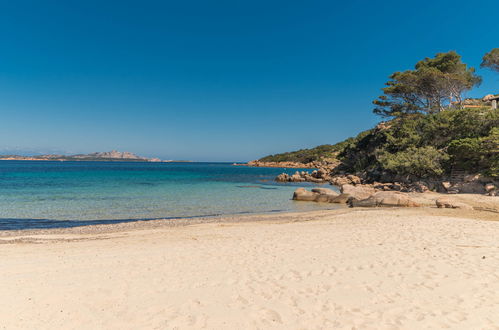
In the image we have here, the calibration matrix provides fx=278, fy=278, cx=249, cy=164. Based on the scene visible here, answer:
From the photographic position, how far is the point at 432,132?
3216 centimetres

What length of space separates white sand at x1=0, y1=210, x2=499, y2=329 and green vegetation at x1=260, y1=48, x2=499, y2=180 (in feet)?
57.1

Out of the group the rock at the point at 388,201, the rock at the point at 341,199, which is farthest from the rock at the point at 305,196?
the rock at the point at 388,201

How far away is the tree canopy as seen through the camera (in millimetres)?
38875

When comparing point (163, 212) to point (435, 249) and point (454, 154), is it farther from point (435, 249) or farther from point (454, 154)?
point (454, 154)

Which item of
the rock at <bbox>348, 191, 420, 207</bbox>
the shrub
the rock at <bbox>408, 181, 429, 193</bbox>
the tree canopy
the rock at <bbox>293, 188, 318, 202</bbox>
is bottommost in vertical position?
the rock at <bbox>293, 188, 318, 202</bbox>

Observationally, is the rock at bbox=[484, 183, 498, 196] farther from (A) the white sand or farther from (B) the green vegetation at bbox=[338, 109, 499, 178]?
(A) the white sand

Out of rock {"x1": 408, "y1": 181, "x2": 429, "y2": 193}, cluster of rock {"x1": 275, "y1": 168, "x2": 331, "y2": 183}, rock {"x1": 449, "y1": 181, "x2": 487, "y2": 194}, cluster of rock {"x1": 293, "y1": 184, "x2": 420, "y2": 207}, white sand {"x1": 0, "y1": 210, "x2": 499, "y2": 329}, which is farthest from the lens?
cluster of rock {"x1": 275, "y1": 168, "x2": 331, "y2": 183}

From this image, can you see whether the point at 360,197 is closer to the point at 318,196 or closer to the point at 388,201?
the point at 318,196

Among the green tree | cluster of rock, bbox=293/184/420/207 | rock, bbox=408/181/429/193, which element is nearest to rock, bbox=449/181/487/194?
rock, bbox=408/181/429/193

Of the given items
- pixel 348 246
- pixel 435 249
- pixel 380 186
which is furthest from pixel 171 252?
pixel 380 186

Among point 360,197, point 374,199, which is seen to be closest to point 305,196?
point 360,197

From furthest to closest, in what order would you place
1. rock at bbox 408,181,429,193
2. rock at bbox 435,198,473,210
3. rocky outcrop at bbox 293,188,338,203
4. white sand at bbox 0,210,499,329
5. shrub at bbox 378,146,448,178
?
shrub at bbox 378,146,448,178 < rock at bbox 408,181,429,193 < rocky outcrop at bbox 293,188,338,203 < rock at bbox 435,198,473,210 < white sand at bbox 0,210,499,329

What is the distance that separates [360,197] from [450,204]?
699 cm

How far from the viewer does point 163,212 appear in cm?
1973
